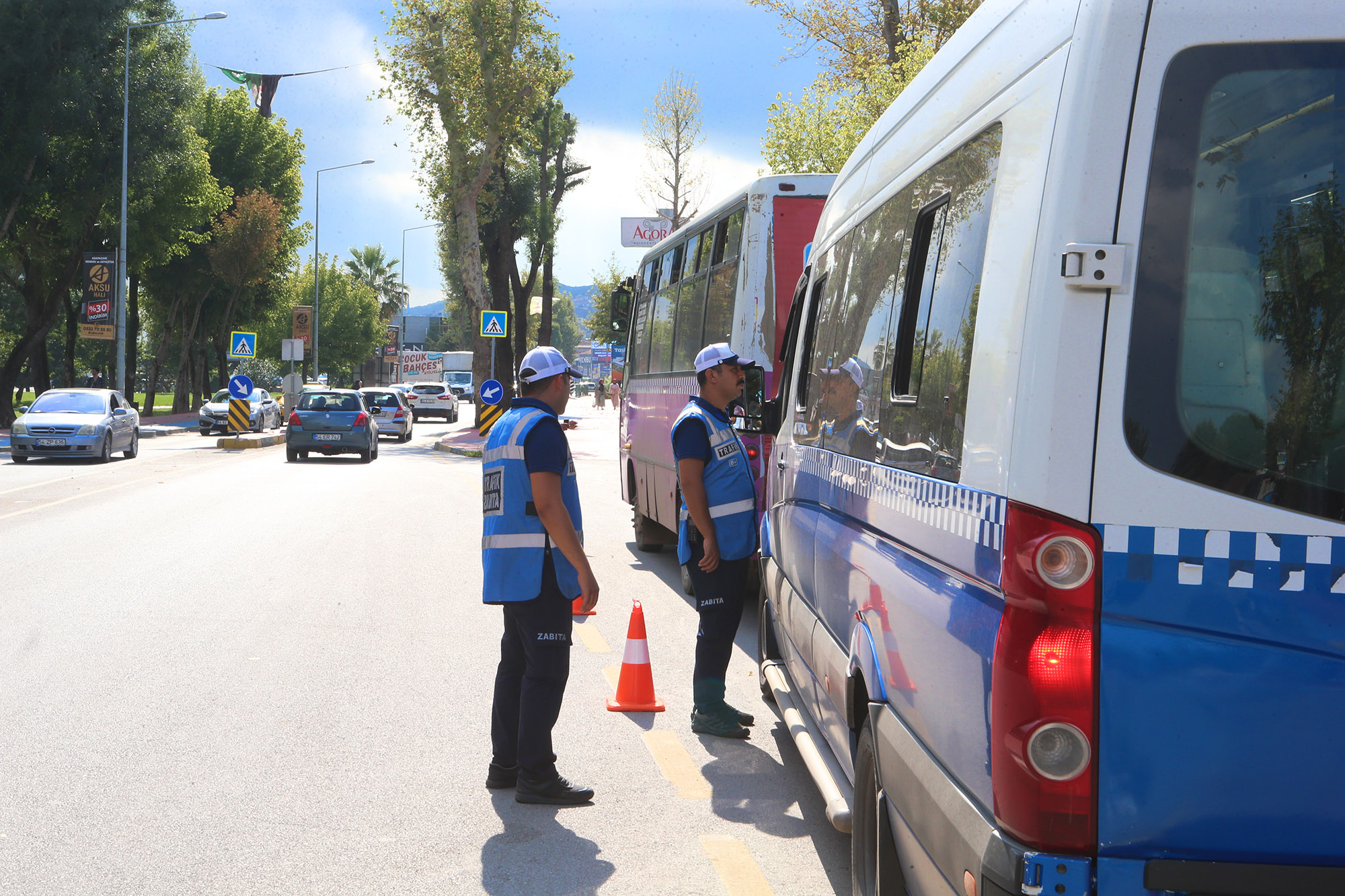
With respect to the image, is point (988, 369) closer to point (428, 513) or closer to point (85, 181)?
point (428, 513)

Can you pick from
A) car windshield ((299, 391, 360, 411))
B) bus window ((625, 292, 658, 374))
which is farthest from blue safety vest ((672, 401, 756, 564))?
car windshield ((299, 391, 360, 411))

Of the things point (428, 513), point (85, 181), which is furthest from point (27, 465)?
point (85, 181)

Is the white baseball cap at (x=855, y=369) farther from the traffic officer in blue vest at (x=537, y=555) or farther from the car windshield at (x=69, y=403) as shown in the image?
the car windshield at (x=69, y=403)

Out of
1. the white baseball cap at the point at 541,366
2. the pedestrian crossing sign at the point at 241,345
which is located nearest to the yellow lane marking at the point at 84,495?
the white baseball cap at the point at 541,366

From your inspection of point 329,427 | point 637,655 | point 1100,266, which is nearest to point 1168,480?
point 1100,266

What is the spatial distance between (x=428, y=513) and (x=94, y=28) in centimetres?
2630

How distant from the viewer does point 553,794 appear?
197 inches

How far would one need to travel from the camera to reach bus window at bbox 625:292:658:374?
1374cm

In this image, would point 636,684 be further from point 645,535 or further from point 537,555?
point 645,535

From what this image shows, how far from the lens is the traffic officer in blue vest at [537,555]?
193 inches

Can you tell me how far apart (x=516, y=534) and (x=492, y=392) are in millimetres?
23100

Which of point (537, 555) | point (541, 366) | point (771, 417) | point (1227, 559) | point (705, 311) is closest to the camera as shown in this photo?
point (1227, 559)

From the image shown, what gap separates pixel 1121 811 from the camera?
7.77 ft

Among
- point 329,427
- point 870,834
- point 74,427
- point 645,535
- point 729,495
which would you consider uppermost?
point 729,495
